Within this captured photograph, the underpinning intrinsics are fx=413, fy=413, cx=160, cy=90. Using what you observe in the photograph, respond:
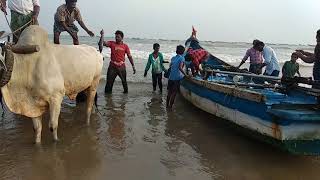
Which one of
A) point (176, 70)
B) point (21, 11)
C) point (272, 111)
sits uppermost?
point (21, 11)

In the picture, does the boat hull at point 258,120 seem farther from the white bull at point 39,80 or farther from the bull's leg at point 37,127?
the bull's leg at point 37,127

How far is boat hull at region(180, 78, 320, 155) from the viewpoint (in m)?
5.70

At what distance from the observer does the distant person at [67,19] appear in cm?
884

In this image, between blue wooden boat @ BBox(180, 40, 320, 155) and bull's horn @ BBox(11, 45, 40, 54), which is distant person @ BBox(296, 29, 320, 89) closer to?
blue wooden boat @ BBox(180, 40, 320, 155)

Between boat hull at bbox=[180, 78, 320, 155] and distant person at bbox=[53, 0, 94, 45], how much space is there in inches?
119

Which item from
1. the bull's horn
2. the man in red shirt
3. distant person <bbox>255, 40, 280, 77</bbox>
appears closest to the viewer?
the bull's horn

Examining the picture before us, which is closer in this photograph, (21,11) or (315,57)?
(315,57)

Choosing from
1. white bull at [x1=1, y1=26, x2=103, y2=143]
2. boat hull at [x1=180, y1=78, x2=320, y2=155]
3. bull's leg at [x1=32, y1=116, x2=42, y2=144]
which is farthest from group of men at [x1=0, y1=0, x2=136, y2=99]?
boat hull at [x1=180, y1=78, x2=320, y2=155]

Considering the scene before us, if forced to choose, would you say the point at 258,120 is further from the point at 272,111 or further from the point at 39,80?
the point at 39,80

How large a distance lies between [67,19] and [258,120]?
478 cm

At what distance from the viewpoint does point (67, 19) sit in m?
8.96

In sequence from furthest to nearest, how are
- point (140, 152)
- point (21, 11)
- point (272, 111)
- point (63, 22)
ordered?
1. point (63, 22)
2. point (21, 11)
3. point (140, 152)
4. point (272, 111)

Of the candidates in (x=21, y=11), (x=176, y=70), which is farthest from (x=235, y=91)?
(x=21, y=11)

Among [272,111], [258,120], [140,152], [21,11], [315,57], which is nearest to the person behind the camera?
[272,111]
